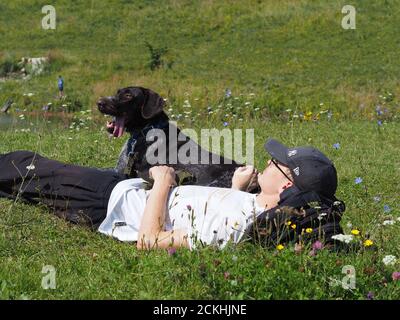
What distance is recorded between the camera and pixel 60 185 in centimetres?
563

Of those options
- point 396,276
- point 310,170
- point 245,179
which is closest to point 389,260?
point 396,276

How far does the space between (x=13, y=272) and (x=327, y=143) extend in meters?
5.78

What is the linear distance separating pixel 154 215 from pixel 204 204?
12.4 inches

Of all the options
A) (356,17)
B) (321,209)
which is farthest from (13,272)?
(356,17)

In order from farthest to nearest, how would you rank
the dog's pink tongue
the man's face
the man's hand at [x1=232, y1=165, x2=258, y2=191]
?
the dog's pink tongue, the man's hand at [x1=232, y1=165, x2=258, y2=191], the man's face

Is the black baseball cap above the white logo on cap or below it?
below

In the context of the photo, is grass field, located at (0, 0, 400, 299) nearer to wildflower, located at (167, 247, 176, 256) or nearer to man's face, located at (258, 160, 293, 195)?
wildflower, located at (167, 247, 176, 256)

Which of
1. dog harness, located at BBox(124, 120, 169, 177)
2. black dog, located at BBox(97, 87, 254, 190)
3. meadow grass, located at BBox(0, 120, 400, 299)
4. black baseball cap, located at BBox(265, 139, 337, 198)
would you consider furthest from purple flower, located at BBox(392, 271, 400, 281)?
dog harness, located at BBox(124, 120, 169, 177)

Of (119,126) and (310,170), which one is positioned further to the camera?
(119,126)

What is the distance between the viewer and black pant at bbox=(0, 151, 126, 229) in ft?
18.0

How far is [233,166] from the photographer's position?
661 cm

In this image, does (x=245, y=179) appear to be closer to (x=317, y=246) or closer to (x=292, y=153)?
(x=292, y=153)

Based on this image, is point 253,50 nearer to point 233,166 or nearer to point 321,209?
point 233,166

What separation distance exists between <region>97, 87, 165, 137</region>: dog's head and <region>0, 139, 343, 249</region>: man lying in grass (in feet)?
5.62
